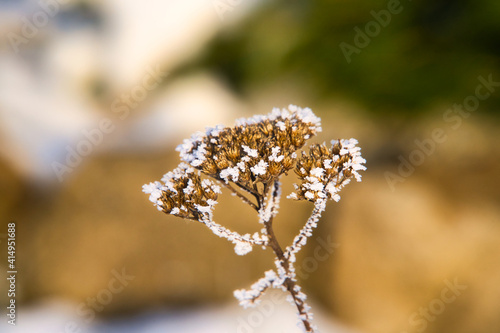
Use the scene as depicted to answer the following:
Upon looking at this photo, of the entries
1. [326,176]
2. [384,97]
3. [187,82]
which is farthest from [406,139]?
[187,82]

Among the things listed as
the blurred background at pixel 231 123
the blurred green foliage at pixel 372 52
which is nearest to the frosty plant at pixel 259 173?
the blurred background at pixel 231 123

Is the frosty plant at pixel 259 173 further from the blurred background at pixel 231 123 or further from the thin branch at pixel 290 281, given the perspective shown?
the blurred background at pixel 231 123

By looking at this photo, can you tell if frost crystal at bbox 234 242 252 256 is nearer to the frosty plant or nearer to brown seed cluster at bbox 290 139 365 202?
the frosty plant

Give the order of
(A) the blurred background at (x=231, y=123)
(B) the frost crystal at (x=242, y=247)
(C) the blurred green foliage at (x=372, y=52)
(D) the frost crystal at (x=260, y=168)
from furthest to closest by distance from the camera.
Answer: (C) the blurred green foliage at (x=372, y=52) < (A) the blurred background at (x=231, y=123) < (B) the frost crystal at (x=242, y=247) < (D) the frost crystal at (x=260, y=168)

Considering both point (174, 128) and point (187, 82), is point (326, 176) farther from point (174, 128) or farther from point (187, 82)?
point (187, 82)

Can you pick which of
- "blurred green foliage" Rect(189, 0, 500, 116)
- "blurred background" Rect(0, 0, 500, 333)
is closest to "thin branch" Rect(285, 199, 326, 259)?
"blurred background" Rect(0, 0, 500, 333)

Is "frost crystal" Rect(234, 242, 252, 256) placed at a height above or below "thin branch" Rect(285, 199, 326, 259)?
above

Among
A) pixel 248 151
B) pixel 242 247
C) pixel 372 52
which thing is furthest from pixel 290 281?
pixel 372 52
